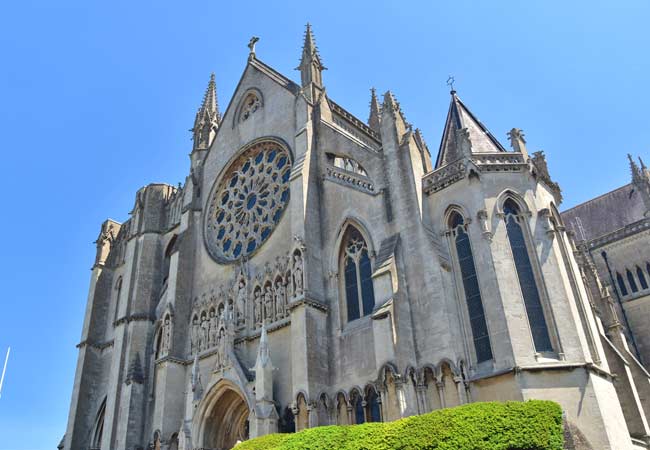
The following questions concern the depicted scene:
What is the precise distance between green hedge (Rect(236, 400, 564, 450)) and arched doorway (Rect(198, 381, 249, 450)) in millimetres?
7731

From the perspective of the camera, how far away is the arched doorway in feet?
69.4

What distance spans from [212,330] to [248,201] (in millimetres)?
6284

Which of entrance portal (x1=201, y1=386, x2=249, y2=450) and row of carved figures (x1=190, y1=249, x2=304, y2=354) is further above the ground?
row of carved figures (x1=190, y1=249, x2=304, y2=354)

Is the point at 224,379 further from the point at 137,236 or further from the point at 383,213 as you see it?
the point at 137,236

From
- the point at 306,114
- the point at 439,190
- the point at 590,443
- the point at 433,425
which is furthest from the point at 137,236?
the point at 590,443

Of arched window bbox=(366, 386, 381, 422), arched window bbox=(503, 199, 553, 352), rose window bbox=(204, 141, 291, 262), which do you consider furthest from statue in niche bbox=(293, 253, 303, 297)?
arched window bbox=(503, 199, 553, 352)

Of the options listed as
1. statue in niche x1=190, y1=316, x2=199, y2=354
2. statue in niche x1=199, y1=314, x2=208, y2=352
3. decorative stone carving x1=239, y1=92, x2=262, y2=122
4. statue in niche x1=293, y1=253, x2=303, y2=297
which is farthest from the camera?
decorative stone carving x1=239, y1=92, x2=262, y2=122

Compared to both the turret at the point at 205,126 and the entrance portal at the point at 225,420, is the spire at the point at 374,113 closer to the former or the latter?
the turret at the point at 205,126

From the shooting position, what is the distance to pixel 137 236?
30359mm

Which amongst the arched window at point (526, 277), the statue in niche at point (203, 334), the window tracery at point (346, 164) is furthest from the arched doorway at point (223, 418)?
the arched window at point (526, 277)

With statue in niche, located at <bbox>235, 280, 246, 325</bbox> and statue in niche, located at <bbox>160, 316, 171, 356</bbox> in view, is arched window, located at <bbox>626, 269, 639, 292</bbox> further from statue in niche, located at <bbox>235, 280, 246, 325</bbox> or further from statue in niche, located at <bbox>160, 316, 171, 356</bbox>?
statue in niche, located at <bbox>160, 316, 171, 356</bbox>

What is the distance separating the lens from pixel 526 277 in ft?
57.7

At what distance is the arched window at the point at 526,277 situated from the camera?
16.6 metres

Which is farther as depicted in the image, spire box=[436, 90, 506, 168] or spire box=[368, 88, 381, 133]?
spire box=[368, 88, 381, 133]
